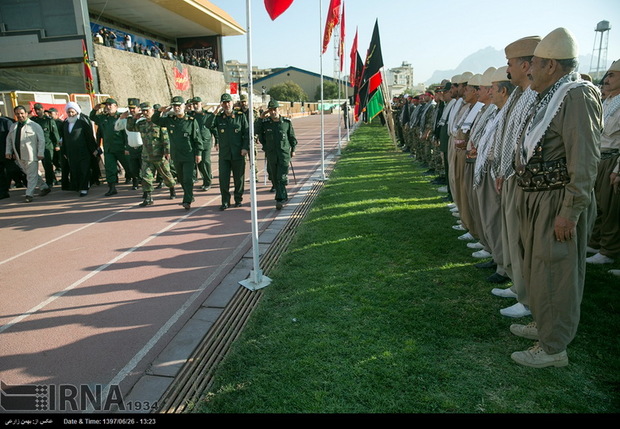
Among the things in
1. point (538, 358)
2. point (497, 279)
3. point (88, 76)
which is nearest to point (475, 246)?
point (497, 279)

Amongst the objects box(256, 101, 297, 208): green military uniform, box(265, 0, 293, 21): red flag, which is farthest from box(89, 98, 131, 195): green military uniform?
box(265, 0, 293, 21): red flag

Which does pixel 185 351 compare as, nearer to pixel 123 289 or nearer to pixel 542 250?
pixel 123 289

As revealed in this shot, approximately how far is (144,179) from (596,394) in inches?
330

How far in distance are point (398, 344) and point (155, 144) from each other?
Answer: 7374 millimetres

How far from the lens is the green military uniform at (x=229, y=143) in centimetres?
828

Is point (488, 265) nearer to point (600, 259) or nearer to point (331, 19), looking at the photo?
point (600, 259)

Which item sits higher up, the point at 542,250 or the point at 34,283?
the point at 542,250

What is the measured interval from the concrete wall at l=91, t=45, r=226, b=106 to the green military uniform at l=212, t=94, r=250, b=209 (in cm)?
1409

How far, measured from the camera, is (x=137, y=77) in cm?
2300

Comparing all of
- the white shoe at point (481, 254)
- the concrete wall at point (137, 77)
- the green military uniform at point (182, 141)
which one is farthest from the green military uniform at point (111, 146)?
Answer: the concrete wall at point (137, 77)

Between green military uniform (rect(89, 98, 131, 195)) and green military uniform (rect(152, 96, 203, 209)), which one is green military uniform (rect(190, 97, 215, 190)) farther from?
green military uniform (rect(89, 98, 131, 195))

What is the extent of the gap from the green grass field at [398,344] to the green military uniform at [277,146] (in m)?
2.75
